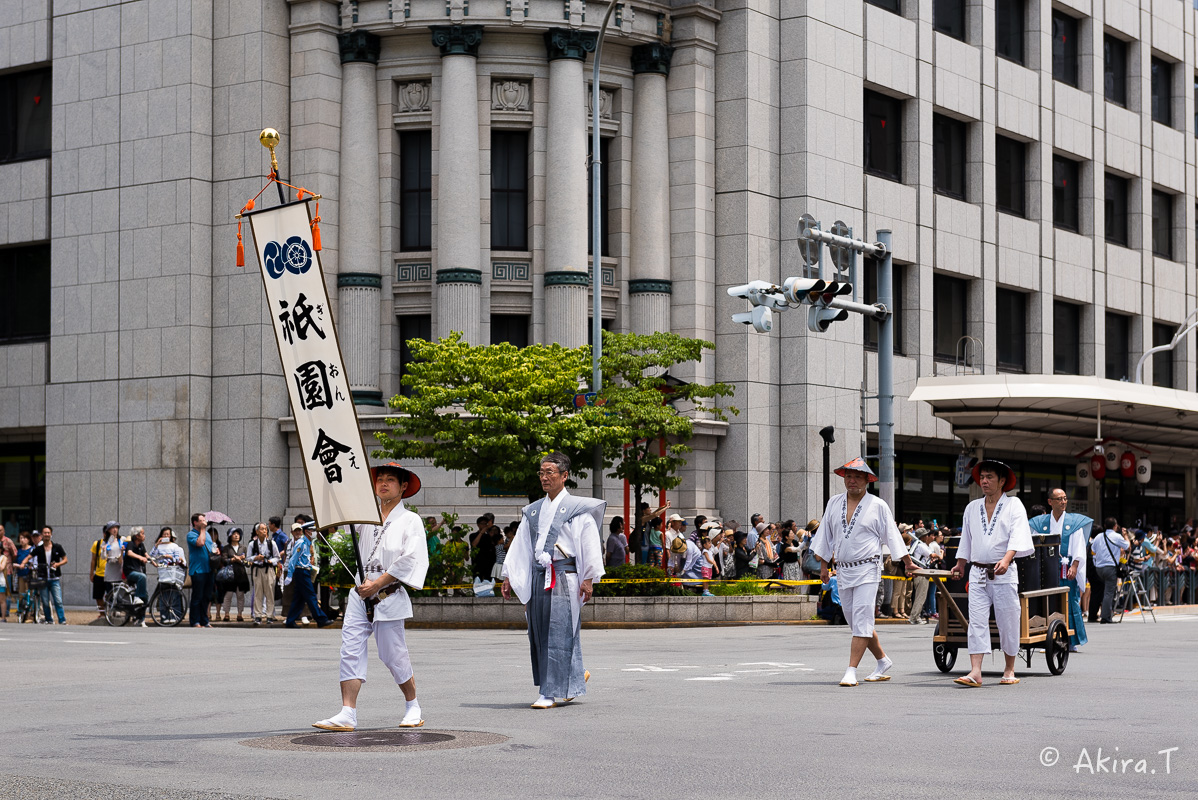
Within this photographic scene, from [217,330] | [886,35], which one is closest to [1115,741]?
[217,330]

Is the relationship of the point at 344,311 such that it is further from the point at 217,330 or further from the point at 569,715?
the point at 569,715

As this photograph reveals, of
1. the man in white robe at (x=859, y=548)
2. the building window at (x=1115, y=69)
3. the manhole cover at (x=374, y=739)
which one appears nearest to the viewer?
the manhole cover at (x=374, y=739)

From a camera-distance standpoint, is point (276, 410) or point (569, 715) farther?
point (276, 410)

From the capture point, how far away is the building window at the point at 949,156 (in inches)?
1624

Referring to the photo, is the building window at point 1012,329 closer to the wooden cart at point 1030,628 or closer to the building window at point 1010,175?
the building window at point 1010,175

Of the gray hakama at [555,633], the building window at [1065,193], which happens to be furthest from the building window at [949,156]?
the gray hakama at [555,633]

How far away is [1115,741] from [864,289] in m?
29.1

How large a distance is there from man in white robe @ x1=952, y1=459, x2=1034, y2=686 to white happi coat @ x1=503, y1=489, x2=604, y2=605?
150 inches

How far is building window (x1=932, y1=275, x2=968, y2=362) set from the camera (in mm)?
41156

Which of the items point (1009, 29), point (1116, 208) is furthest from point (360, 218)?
point (1116, 208)

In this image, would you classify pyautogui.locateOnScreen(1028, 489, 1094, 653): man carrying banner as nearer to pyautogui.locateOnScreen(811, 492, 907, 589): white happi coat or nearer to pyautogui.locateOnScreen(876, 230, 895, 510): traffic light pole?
pyautogui.locateOnScreen(876, 230, 895, 510): traffic light pole

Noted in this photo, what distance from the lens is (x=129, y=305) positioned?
3662cm

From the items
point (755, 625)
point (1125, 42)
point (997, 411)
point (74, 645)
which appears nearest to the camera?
point (74, 645)

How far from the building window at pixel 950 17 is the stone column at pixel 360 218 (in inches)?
572
